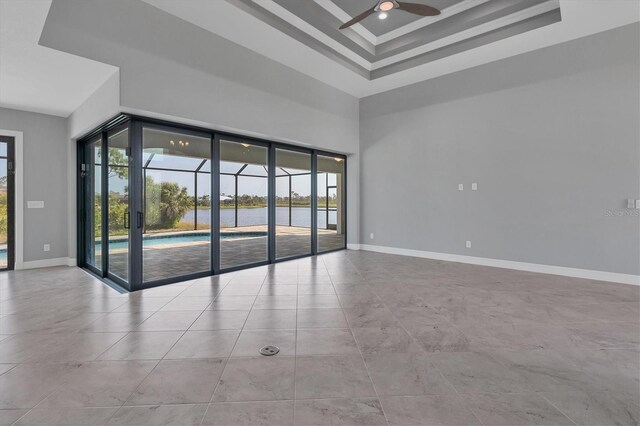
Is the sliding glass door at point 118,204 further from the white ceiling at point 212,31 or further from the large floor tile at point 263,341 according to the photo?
the large floor tile at point 263,341

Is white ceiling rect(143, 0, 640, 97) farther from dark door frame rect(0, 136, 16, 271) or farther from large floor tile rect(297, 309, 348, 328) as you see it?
large floor tile rect(297, 309, 348, 328)

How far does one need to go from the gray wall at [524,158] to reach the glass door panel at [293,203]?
5.83ft

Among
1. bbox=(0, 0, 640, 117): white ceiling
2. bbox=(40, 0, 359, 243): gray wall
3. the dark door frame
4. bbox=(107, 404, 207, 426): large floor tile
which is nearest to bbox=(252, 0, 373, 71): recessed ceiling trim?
bbox=(0, 0, 640, 117): white ceiling

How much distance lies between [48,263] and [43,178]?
1570 millimetres

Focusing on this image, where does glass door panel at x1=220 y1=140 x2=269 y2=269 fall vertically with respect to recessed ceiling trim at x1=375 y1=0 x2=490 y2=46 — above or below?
below

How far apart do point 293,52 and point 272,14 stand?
2.75ft

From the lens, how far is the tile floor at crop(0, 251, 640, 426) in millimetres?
1806

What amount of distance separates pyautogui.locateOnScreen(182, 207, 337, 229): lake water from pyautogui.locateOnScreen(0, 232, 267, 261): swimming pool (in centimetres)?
23

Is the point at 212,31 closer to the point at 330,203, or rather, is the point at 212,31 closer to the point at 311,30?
the point at 311,30

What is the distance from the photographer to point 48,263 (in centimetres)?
562

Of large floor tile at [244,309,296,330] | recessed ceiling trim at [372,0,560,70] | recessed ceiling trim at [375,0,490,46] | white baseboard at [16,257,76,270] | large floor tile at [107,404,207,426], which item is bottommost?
large floor tile at [107,404,207,426]

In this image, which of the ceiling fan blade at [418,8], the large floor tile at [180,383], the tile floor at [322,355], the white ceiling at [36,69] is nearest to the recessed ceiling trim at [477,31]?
the ceiling fan blade at [418,8]

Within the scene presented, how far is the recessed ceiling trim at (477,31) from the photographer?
440 centimetres

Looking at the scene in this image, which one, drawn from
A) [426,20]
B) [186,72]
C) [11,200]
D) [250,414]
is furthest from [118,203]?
[426,20]
